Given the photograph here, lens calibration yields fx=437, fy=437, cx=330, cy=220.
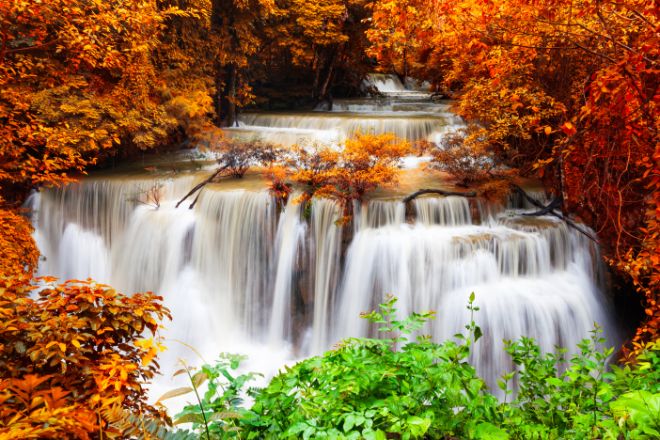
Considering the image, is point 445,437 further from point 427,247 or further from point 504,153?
point 504,153

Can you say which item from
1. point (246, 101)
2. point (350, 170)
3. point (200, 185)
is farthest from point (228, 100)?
point (350, 170)

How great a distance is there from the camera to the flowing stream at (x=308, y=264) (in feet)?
25.2

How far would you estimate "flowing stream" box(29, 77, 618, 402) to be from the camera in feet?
25.2

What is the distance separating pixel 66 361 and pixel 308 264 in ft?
19.3

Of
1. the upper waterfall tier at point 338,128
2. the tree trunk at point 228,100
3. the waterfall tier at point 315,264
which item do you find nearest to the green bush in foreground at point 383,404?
the waterfall tier at point 315,264

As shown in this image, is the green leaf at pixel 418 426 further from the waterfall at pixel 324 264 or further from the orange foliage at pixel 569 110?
the waterfall at pixel 324 264

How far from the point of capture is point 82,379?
2771 millimetres

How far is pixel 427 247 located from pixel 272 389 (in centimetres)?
570

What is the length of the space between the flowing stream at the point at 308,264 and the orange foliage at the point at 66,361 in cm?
516

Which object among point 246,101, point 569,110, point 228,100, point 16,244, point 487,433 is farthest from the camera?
point 246,101

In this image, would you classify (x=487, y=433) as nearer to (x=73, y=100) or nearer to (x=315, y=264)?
(x=315, y=264)

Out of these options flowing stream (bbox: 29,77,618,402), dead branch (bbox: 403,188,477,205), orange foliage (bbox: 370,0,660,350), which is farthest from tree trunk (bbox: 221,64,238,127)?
dead branch (bbox: 403,188,477,205)

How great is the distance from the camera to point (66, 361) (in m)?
2.85

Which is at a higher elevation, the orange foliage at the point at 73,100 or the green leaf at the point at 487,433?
the orange foliage at the point at 73,100
